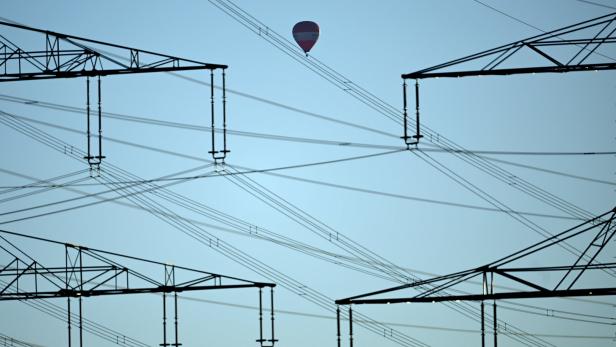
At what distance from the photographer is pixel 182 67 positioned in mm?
61812

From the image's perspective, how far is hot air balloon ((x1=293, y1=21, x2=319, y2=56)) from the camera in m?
101

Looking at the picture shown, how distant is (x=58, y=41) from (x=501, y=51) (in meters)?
16.1

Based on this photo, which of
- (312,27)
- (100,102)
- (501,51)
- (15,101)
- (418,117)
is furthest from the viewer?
(312,27)

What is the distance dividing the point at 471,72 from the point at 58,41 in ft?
48.5

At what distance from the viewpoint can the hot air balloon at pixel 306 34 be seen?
100688 millimetres

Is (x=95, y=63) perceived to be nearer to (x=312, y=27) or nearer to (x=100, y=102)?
(x=100, y=102)

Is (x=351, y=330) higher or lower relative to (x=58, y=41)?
lower

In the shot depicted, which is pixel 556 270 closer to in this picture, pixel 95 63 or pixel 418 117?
pixel 418 117

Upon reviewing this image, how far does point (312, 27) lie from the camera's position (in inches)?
4048

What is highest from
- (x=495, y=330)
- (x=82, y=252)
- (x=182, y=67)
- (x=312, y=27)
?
(x=312, y=27)

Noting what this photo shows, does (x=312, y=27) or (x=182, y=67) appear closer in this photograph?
(x=182, y=67)

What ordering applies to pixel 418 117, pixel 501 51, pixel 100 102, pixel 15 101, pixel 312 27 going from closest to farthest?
1. pixel 501 51
2. pixel 418 117
3. pixel 100 102
4. pixel 15 101
5. pixel 312 27

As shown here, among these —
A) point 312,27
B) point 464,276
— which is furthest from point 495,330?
point 312,27

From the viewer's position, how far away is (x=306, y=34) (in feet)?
334
